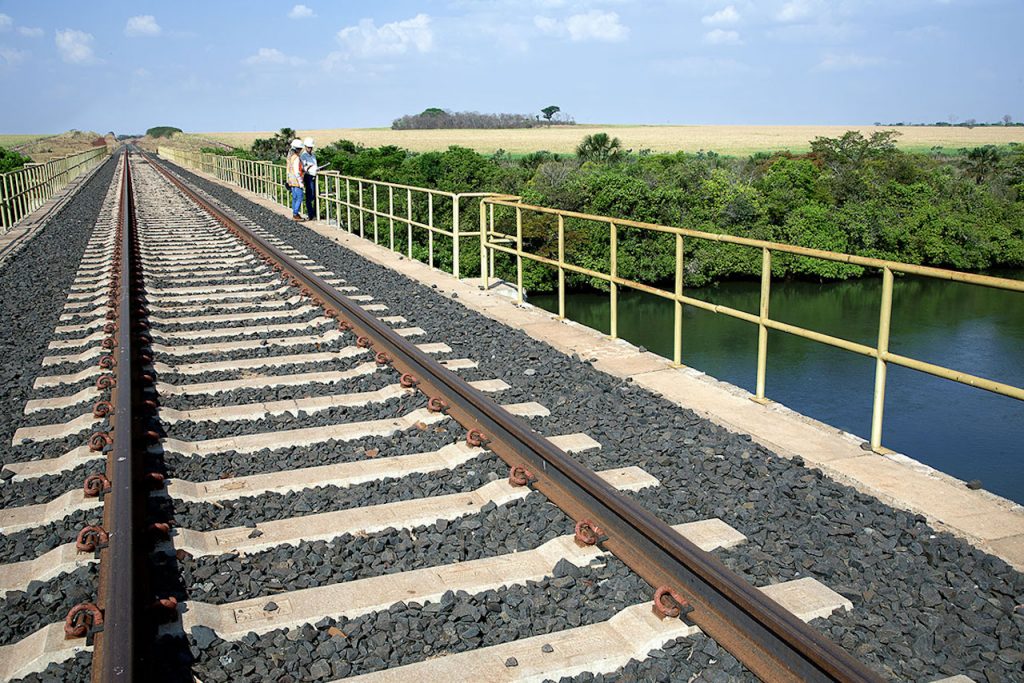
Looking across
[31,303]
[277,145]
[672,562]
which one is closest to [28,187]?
[31,303]

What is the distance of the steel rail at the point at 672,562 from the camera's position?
3346 millimetres

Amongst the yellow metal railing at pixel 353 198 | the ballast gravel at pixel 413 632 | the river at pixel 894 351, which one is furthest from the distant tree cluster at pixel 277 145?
the ballast gravel at pixel 413 632

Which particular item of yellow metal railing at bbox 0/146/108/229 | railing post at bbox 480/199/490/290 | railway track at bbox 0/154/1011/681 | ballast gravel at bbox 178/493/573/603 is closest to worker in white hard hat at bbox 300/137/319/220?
yellow metal railing at bbox 0/146/108/229

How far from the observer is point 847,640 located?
144 inches

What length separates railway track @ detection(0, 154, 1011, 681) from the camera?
3551mm

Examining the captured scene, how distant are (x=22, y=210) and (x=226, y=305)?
56.7 ft

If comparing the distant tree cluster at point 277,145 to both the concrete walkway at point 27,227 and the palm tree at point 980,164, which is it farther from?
the palm tree at point 980,164

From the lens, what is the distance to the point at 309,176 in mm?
22109

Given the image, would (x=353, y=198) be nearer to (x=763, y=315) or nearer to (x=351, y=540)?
(x=763, y=315)

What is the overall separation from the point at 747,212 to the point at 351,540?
3692cm

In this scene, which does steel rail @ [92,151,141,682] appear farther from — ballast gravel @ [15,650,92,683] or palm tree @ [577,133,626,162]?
palm tree @ [577,133,626,162]

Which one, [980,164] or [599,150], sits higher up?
[599,150]

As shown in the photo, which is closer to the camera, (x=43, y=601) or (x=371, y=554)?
(x=43, y=601)

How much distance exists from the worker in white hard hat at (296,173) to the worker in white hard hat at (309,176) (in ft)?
0.37
